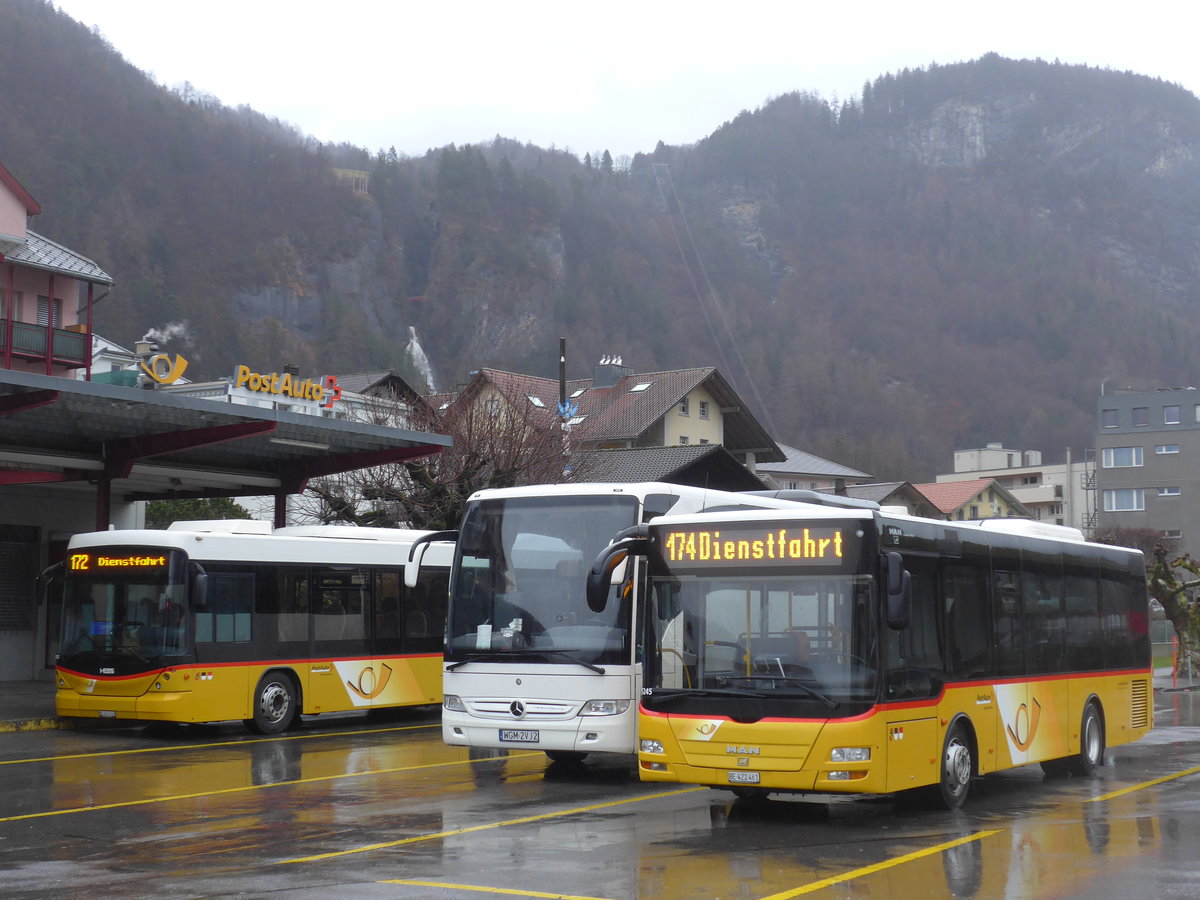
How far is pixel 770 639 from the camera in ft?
36.1

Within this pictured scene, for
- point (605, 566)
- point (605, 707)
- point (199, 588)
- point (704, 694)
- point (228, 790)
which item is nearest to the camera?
point (704, 694)

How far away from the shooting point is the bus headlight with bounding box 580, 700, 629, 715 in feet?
44.6

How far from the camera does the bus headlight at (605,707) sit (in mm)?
13602

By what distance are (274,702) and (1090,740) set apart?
10.7m

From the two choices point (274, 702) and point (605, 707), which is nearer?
point (605, 707)

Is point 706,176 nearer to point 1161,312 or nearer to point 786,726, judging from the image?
point 1161,312

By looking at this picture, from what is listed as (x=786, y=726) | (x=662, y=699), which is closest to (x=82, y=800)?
(x=662, y=699)

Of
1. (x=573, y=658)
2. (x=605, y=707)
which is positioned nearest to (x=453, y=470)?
(x=573, y=658)

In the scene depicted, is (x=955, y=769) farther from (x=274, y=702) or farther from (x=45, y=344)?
(x=45, y=344)

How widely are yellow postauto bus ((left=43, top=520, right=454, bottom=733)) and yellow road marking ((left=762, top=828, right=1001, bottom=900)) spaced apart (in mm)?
11235

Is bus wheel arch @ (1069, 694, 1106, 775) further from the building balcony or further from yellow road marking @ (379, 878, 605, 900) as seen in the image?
the building balcony

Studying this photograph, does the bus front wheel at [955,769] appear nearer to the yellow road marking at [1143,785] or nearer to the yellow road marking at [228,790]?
the yellow road marking at [1143,785]

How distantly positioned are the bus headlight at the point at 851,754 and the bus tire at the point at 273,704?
1091cm

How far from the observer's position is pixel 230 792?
43.8 ft
